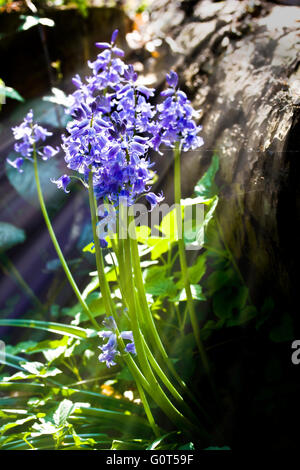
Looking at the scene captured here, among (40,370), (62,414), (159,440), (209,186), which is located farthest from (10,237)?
(159,440)

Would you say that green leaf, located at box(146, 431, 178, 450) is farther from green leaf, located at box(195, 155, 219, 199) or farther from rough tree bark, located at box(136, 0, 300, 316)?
green leaf, located at box(195, 155, 219, 199)

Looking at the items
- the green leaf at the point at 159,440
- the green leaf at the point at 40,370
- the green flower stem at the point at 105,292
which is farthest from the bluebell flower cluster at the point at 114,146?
the green leaf at the point at 159,440

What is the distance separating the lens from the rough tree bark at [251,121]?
1.73m

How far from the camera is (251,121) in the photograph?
204 centimetres

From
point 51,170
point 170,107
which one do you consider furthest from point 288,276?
point 51,170

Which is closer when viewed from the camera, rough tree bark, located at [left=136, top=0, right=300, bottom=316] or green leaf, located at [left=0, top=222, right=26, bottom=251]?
rough tree bark, located at [left=136, top=0, right=300, bottom=316]

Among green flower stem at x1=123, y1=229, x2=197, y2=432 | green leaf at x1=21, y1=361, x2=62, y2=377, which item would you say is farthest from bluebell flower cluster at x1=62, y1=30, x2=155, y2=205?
green leaf at x1=21, y1=361, x2=62, y2=377

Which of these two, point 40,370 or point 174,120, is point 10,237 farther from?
point 174,120

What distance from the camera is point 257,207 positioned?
1833 millimetres

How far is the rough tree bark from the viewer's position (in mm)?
1726

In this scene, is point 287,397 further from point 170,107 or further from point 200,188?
point 170,107
